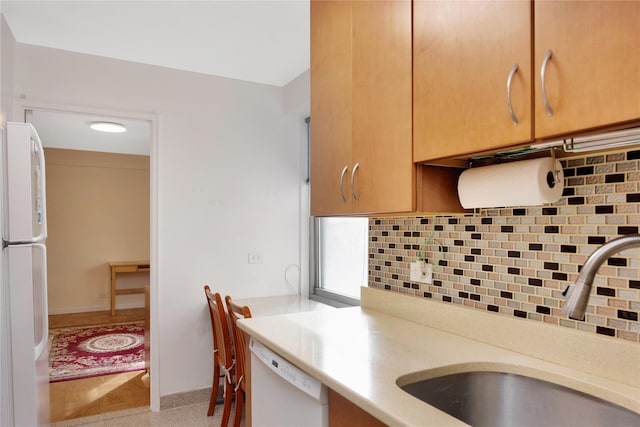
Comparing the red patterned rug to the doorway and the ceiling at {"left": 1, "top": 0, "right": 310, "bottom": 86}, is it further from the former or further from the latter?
the ceiling at {"left": 1, "top": 0, "right": 310, "bottom": 86}

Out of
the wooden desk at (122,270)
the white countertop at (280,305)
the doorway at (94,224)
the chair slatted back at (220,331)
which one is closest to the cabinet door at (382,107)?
the chair slatted back at (220,331)

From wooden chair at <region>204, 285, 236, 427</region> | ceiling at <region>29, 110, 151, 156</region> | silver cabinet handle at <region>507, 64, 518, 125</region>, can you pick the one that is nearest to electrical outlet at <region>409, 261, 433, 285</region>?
silver cabinet handle at <region>507, 64, 518, 125</region>

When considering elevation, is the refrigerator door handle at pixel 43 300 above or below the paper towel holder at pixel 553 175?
below

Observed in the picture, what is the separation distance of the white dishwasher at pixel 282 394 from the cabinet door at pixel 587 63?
0.88 m

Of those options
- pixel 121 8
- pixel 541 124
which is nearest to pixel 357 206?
pixel 541 124

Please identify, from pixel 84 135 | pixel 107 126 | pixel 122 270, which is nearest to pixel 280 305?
pixel 107 126

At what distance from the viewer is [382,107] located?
1.39 meters

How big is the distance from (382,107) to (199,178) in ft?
6.69

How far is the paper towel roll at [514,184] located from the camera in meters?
1.09

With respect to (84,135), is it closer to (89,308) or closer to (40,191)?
(89,308)

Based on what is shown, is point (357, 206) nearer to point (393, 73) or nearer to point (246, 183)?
point (393, 73)

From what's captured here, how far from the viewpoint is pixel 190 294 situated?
305cm

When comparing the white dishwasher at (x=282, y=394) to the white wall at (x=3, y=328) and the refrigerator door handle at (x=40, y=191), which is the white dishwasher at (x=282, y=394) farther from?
the refrigerator door handle at (x=40, y=191)

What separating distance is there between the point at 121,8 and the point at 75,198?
467 centimetres
